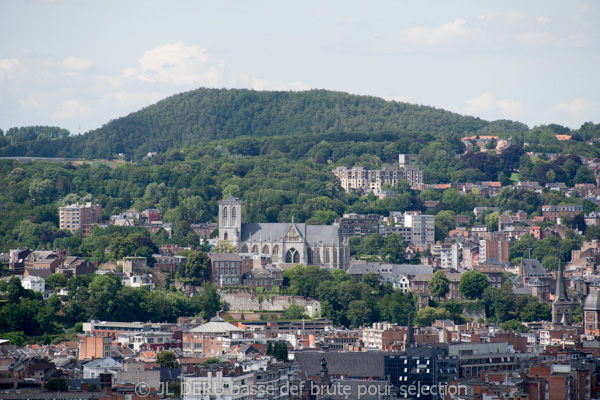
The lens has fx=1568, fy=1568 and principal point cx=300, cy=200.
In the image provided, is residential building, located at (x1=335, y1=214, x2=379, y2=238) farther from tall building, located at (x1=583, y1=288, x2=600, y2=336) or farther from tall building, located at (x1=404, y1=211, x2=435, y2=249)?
tall building, located at (x1=583, y1=288, x2=600, y2=336)

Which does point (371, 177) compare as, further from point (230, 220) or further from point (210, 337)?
point (210, 337)

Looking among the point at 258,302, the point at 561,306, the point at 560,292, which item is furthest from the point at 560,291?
the point at 258,302

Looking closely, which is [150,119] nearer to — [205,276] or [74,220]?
[74,220]

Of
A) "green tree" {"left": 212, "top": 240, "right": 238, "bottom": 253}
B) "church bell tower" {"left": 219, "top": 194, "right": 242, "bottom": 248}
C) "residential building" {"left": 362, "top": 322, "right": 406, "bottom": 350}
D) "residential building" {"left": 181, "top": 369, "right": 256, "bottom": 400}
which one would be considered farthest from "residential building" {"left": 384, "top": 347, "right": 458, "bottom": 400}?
"church bell tower" {"left": 219, "top": 194, "right": 242, "bottom": 248}

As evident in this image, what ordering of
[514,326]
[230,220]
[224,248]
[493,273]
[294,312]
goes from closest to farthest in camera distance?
1. [514,326]
2. [294,312]
3. [224,248]
4. [493,273]
5. [230,220]

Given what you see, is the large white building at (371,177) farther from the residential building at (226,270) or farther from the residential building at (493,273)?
the residential building at (226,270)
